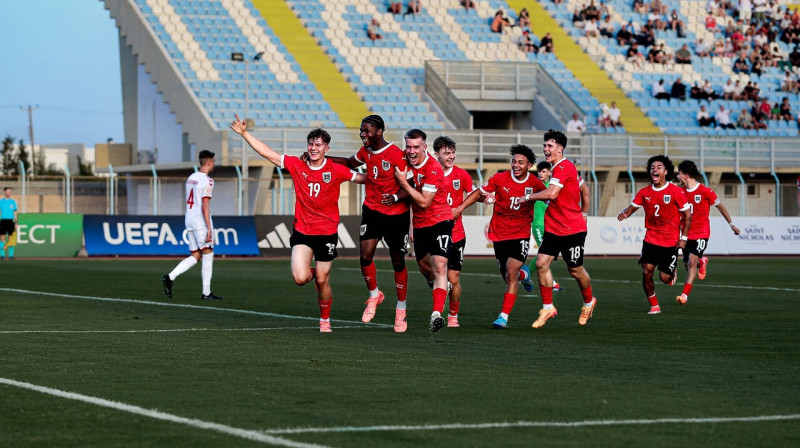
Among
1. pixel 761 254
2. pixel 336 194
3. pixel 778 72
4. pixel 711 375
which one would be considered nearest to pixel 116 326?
pixel 336 194

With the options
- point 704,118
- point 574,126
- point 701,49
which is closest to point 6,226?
point 574,126

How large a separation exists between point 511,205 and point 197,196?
20.7ft

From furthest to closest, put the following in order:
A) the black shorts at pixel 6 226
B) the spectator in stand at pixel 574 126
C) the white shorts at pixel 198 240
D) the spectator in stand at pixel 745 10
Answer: the spectator in stand at pixel 745 10 < the spectator in stand at pixel 574 126 < the black shorts at pixel 6 226 < the white shorts at pixel 198 240

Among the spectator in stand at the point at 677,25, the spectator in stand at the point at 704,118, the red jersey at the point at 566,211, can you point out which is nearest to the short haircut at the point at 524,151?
the red jersey at the point at 566,211

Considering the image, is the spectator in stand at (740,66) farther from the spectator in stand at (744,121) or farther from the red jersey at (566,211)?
the red jersey at (566,211)

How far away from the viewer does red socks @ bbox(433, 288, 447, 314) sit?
12.4 metres

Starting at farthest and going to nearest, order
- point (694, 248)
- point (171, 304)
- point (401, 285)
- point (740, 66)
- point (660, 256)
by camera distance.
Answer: point (740, 66)
point (694, 248)
point (171, 304)
point (660, 256)
point (401, 285)

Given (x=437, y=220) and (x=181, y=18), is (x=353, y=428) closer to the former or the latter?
(x=437, y=220)

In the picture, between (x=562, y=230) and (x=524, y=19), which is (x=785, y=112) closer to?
(x=524, y=19)

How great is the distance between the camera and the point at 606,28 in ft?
168

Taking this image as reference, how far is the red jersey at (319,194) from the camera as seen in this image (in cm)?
1220

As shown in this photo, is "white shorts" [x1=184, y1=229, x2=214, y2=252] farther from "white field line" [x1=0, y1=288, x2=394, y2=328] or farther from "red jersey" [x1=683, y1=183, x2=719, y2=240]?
"red jersey" [x1=683, y1=183, x2=719, y2=240]

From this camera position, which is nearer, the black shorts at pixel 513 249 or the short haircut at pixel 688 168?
the black shorts at pixel 513 249

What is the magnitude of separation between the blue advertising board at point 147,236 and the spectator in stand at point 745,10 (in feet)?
89.9
